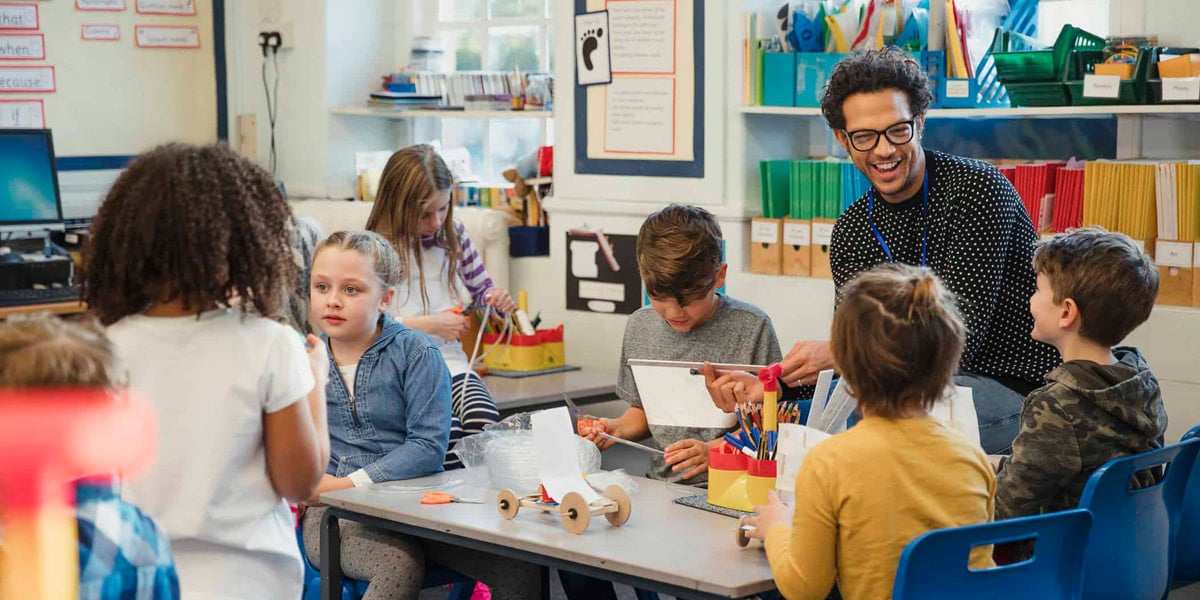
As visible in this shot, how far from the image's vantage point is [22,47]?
207 inches

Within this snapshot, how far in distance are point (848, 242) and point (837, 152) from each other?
1515 millimetres

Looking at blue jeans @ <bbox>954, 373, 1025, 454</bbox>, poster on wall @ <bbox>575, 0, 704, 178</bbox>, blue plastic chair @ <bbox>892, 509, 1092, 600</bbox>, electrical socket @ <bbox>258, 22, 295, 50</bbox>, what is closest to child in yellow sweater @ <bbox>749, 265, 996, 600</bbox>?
blue plastic chair @ <bbox>892, 509, 1092, 600</bbox>

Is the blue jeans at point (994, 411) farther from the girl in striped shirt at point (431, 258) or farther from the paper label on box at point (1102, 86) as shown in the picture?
the girl in striped shirt at point (431, 258)

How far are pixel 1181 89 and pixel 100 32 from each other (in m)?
3.98

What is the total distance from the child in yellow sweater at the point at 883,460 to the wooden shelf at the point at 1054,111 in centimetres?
176

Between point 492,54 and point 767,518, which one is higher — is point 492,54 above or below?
above

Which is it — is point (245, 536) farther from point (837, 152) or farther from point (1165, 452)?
point (837, 152)

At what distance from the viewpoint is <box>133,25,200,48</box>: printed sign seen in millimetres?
5594

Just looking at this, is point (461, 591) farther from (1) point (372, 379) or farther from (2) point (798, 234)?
(2) point (798, 234)

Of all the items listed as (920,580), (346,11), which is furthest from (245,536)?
(346,11)

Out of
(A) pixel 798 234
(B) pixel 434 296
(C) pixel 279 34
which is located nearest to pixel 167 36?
(C) pixel 279 34

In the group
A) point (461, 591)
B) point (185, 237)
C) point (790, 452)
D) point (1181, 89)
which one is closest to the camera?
point (185, 237)

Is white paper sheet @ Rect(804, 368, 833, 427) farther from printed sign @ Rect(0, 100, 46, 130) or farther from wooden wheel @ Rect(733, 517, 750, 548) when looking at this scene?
printed sign @ Rect(0, 100, 46, 130)

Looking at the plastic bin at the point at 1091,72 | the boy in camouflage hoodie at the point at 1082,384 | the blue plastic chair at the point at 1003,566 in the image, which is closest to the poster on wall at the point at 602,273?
the plastic bin at the point at 1091,72
